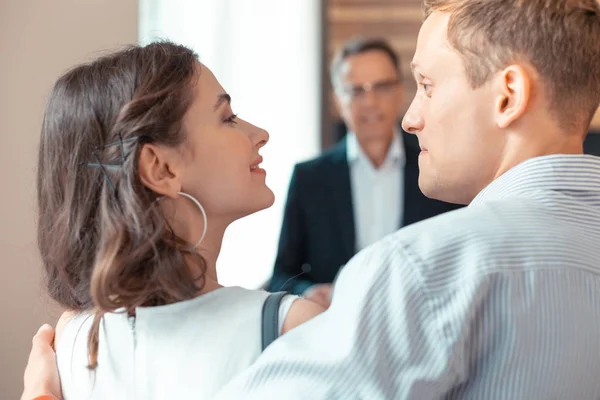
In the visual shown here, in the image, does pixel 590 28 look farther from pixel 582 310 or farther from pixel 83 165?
pixel 83 165

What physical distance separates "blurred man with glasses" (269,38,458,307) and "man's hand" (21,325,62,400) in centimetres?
168

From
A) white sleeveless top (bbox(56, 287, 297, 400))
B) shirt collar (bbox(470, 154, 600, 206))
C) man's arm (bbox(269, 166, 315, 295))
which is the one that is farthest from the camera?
man's arm (bbox(269, 166, 315, 295))

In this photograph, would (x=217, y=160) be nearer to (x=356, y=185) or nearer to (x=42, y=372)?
(x=42, y=372)

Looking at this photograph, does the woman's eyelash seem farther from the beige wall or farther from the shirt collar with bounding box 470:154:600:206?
the beige wall

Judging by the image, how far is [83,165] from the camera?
1.36 metres

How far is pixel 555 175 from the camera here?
3.68ft

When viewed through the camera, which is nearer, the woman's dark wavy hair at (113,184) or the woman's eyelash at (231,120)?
the woman's dark wavy hair at (113,184)

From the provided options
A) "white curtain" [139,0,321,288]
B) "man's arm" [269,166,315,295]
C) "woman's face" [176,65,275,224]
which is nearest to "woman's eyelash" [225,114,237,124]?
"woman's face" [176,65,275,224]

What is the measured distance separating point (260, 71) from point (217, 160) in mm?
2527

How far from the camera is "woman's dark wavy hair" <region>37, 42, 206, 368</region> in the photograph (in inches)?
50.8

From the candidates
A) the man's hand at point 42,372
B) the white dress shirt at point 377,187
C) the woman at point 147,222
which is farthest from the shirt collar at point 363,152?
the man's hand at point 42,372

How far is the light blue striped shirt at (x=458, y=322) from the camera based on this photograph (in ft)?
3.23

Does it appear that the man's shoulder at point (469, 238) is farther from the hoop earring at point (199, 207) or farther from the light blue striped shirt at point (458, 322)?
the hoop earring at point (199, 207)

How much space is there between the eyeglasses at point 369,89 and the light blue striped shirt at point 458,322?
256 centimetres
